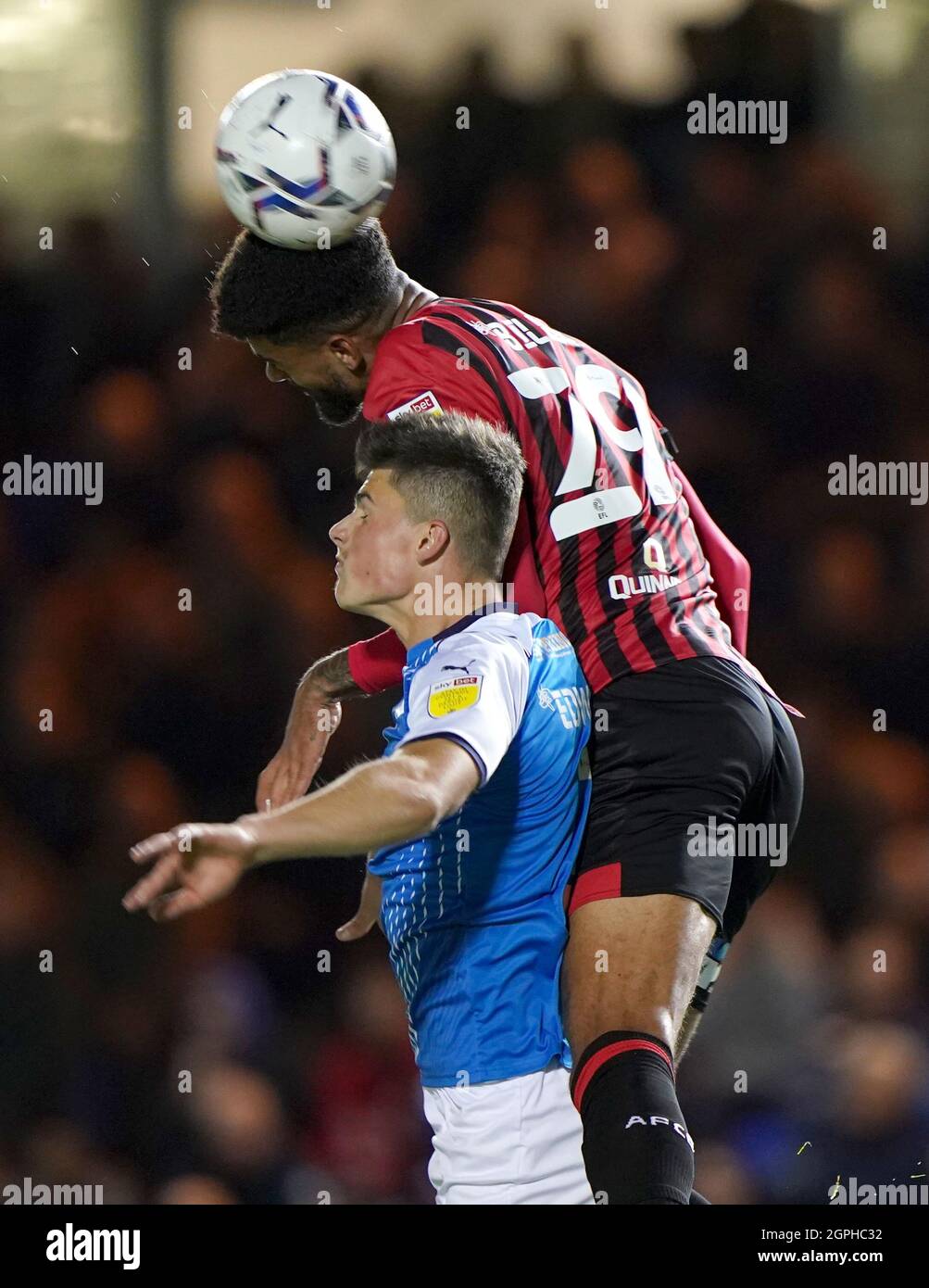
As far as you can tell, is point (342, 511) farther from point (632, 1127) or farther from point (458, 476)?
point (632, 1127)

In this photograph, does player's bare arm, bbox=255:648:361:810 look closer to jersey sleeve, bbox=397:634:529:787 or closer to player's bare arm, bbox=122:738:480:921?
jersey sleeve, bbox=397:634:529:787

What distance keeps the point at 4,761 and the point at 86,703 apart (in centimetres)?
27

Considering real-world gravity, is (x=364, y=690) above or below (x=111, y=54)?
below

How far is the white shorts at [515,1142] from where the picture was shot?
200 cm

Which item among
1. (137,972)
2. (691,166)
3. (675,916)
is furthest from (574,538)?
(691,166)

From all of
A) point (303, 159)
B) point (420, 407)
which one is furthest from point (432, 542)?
point (303, 159)

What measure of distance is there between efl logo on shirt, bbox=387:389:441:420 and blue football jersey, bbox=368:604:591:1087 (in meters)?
0.28

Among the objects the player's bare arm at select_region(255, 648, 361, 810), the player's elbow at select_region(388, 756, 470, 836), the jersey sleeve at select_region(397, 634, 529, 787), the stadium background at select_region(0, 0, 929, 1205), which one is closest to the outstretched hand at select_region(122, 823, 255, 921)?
the player's elbow at select_region(388, 756, 470, 836)

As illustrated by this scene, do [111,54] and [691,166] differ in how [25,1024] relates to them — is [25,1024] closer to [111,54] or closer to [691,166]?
[111,54]

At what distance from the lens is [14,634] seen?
432cm

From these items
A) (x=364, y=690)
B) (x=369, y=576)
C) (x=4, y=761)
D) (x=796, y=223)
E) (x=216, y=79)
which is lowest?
(x=4, y=761)

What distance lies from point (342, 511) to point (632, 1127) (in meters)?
2.75

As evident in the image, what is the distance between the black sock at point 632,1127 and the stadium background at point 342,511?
199 cm

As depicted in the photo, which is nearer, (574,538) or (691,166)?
(574,538)
